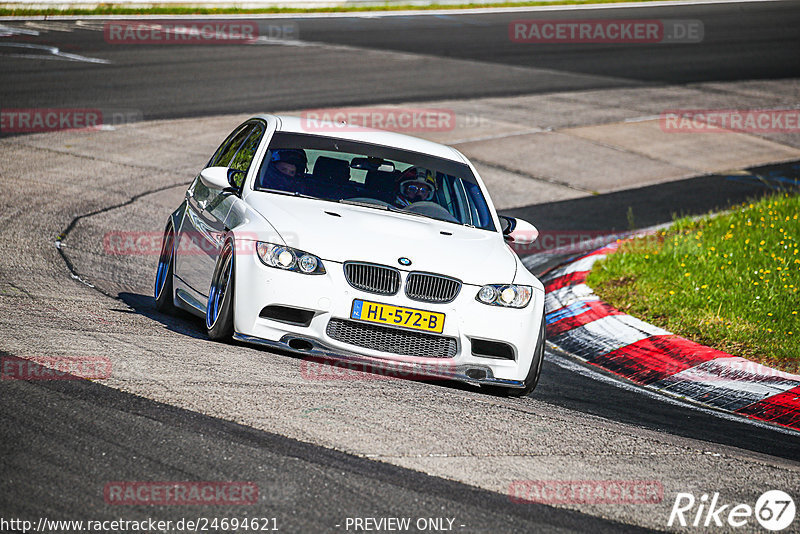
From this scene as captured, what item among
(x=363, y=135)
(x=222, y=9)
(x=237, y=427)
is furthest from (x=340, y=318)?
(x=222, y=9)

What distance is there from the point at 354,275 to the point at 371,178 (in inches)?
57.9

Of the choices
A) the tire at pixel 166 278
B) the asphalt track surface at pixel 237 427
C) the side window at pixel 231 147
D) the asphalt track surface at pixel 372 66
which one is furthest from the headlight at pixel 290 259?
the asphalt track surface at pixel 372 66

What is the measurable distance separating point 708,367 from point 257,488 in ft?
15.2

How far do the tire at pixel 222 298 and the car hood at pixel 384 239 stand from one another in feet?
1.23

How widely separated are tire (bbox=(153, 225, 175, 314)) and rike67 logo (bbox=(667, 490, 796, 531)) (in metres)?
4.26

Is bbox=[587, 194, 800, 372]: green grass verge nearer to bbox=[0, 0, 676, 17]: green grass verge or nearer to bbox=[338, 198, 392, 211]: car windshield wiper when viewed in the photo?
bbox=[338, 198, 392, 211]: car windshield wiper

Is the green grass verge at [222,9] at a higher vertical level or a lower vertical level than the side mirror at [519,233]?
higher

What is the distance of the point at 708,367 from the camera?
7.88 meters

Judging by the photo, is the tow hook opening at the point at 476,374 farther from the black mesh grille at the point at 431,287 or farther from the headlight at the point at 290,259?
the headlight at the point at 290,259

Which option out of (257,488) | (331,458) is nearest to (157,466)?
(257,488)

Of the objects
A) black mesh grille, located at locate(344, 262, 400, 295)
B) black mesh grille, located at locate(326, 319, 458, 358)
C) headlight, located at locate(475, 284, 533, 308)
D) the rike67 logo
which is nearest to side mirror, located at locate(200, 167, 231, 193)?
black mesh grille, located at locate(344, 262, 400, 295)

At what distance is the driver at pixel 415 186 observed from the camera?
24.9 ft

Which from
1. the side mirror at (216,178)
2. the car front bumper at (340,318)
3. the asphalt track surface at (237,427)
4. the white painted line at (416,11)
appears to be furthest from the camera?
the white painted line at (416,11)

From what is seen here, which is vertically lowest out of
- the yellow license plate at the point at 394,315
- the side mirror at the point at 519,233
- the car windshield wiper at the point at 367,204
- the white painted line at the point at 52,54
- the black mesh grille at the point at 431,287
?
the yellow license plate at the point at 394,315
